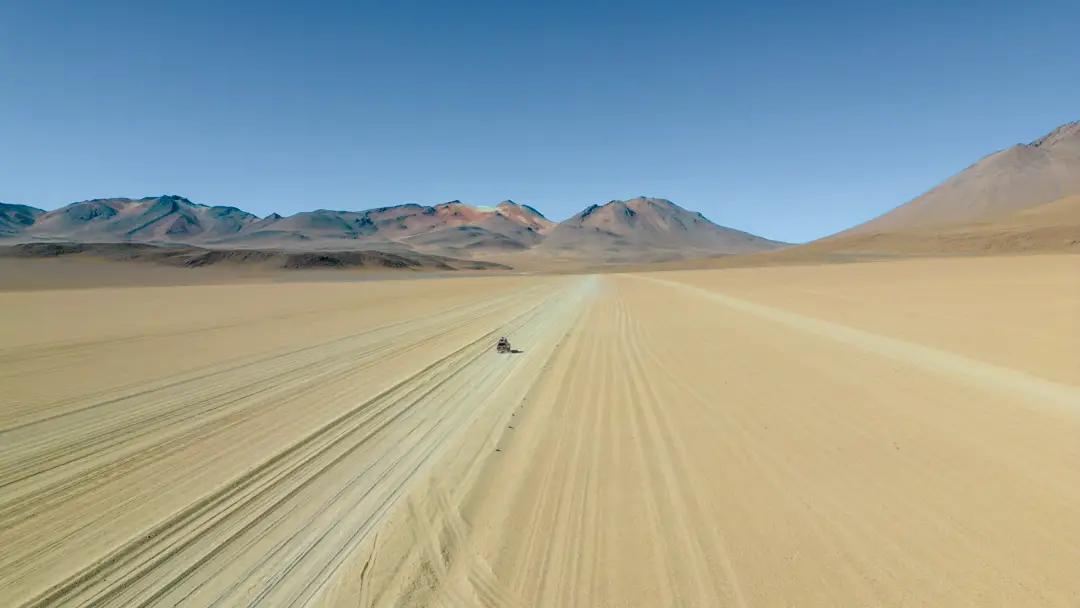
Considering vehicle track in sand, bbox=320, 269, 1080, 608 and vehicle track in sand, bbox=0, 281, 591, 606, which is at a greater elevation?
vehicle track in sand, bbox=320, 269, 1080, 608

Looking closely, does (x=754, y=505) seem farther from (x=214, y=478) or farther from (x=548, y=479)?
(x=214, y=478)

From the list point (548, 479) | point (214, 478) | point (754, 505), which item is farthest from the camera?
point (214, 478)

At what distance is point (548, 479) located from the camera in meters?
5.24

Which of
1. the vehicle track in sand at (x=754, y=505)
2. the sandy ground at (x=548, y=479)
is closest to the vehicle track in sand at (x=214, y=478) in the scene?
the sandy ground at (x=548, y=479)

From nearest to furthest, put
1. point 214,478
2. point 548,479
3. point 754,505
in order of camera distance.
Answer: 1. point 754,505
2. point 548,479
3. point 214,478

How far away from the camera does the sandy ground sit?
11.9ft

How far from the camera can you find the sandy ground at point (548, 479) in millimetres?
3615

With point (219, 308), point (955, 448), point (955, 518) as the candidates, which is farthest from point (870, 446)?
point (219, 308)

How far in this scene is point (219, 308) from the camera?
25.8 metres

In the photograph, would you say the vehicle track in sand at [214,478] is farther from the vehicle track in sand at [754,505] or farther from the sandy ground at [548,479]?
the vehicle track in sand at [754,505]

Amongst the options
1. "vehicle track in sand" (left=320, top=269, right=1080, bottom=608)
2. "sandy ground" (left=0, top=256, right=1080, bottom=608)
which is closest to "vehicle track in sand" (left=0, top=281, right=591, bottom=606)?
"sandy ground" (left=0, top=256, right=1080, bottom=608)

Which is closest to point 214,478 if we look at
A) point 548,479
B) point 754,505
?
point 548,479

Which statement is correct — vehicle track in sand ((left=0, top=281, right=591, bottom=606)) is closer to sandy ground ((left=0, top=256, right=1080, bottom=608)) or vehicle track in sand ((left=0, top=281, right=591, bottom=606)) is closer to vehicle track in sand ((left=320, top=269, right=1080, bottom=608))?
sandy ground ((left=0, top=256, right=1080, bottom=608))

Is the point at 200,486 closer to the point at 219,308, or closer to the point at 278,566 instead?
the point at 278,566
